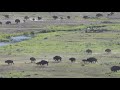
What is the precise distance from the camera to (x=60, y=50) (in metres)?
7.52

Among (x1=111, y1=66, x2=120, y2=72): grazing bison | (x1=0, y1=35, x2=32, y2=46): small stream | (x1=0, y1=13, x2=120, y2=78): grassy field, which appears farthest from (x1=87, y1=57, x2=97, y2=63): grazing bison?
(x1=0, y1=35, x2=32, y2=46): small stream

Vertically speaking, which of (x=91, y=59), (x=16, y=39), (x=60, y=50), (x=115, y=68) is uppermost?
(x=16, y=39)

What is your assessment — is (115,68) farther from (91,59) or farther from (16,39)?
(16,39)

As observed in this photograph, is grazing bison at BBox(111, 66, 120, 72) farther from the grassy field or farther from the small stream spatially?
the small stream

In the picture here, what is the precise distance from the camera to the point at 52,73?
23.8ft

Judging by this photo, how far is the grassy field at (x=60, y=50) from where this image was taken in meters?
7.30

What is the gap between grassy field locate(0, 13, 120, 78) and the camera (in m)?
7.30

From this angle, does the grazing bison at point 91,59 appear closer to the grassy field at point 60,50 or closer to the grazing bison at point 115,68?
the grassy field at point 60,50

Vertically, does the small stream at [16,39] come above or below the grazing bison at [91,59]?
above

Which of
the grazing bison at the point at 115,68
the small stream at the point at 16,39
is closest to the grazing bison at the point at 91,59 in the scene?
the grazing bison at the point at 115,68

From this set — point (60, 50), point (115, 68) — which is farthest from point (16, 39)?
point (115, 68)

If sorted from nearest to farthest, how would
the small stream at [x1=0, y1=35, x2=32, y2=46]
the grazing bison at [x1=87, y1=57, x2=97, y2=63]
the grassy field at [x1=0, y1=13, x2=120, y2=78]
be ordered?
the grassy field at [x1=0, y1=13, x2=120, y2=78]
the grazing bison at [x1=87, y1=57, x2=97, y2=63]
the small stream at [x1=0, y1=35, x2=32, y2=46]

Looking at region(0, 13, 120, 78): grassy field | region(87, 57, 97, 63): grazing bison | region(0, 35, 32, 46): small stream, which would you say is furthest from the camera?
region(0, 35, 32, 46): small stream
